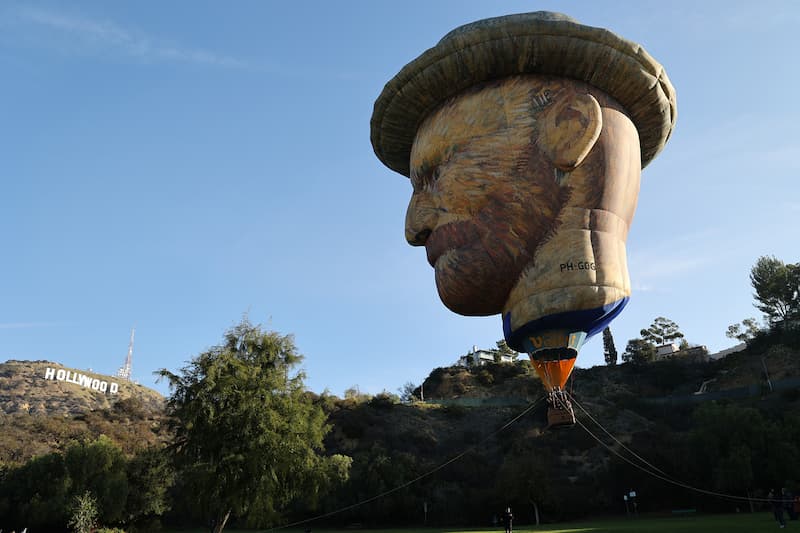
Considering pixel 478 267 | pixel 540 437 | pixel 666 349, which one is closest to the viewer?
pixel 478 267

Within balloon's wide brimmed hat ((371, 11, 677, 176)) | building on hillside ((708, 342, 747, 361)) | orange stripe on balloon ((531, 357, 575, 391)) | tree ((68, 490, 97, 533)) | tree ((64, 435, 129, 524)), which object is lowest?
tree ((68, 490, 97, 533))

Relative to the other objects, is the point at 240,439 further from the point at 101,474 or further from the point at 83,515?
the point at 101,474

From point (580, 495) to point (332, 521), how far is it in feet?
51.1

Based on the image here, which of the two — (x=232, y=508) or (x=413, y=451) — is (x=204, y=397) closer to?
(x=232, y=508)

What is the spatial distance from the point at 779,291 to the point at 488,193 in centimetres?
6883

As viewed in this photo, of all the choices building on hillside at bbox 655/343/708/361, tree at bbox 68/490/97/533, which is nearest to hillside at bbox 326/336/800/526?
building on hillside at bbox 655/343/708/361

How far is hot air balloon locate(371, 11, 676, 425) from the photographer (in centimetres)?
793

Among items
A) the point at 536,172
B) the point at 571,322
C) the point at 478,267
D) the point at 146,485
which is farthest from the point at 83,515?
the point at 536,172

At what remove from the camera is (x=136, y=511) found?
31.1m

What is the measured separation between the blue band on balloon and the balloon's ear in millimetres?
2105

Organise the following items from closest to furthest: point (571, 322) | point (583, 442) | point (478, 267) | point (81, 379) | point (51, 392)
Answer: point (571, 322) < point (478, 267) < point (583, 442) < point (51, 392) < point (81, 379)

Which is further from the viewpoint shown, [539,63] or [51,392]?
[51,392]

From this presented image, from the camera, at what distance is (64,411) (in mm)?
79125

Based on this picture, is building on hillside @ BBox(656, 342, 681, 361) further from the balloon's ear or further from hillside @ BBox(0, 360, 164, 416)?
the balloon's ear
